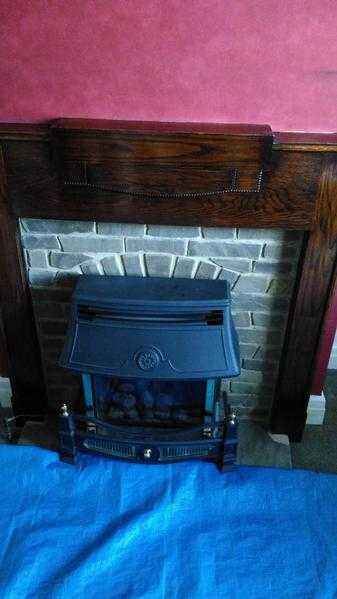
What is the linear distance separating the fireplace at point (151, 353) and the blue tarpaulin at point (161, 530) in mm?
84

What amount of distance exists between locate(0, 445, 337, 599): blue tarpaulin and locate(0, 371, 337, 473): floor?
147 millimetres

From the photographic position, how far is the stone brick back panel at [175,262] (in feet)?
5.44

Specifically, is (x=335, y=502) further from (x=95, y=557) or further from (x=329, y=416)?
(x=95, y=557)

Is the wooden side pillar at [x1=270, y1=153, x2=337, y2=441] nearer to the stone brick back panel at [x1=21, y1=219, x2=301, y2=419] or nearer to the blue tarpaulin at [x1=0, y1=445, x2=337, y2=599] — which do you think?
the stone brick back panel at [x1=21, y1=219, x2=301, y2=419]

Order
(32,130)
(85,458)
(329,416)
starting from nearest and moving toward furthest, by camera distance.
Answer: (32,130), (85,458), (329,416)

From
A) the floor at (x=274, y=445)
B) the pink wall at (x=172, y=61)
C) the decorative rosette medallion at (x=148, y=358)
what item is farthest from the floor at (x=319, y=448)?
the pink wall at (x=172, y=61)

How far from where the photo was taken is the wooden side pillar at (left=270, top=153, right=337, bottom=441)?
1.51 meters

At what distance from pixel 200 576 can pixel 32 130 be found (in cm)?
132

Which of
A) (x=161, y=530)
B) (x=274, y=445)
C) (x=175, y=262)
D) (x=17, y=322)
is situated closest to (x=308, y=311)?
(x=175, y=262)

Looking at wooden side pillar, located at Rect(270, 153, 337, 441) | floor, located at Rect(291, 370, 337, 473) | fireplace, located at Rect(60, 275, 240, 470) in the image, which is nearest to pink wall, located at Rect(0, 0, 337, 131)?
wooden side pillar, located at Rect(270, 153, 337, 441)

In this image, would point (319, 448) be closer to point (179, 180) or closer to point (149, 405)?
point (149, 405)

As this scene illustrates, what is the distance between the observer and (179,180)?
1485mm

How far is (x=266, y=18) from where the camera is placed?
1312 mm


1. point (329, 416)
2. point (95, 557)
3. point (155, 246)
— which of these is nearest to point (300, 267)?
point (155, 246)
